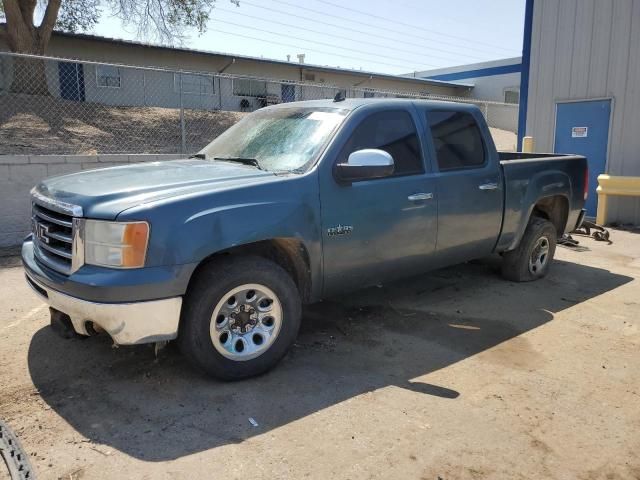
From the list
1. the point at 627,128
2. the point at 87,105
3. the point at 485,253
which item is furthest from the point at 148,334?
the point at 87,105

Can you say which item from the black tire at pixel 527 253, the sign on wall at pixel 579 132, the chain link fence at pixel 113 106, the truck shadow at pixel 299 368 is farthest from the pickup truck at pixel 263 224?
the sign on wall at pixel 579 132

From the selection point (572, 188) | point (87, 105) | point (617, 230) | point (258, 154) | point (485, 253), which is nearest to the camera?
point (258, 154)

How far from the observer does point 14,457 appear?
2.75 m

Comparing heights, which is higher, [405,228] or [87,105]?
[87,105]

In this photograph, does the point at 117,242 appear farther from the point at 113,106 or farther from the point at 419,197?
the point at 113,106

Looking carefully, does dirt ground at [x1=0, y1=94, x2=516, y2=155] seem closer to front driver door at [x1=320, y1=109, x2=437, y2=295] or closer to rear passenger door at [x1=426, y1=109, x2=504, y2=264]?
rear passenger door at [x1=426, y1=109, x2=504, y2=264]

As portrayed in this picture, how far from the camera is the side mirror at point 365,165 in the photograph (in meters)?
3.90

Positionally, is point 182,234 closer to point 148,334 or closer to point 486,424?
point 148,334

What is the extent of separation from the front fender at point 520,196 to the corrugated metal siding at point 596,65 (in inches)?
217

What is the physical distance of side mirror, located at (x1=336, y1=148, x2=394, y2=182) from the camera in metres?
3.90

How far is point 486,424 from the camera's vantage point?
3.18 meters

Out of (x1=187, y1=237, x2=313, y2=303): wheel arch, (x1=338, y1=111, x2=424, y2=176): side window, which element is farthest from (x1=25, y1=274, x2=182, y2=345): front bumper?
(x1=338, y1=111, x2=424, y2=176): side window

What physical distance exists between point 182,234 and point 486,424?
2133mm

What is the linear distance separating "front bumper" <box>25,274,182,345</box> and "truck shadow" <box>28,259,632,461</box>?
1.50 ft
